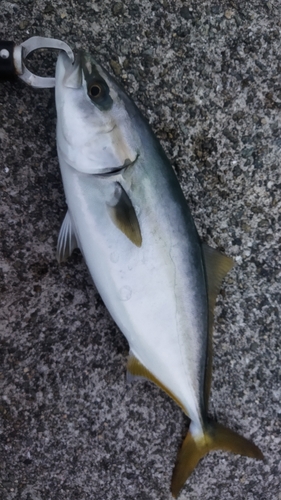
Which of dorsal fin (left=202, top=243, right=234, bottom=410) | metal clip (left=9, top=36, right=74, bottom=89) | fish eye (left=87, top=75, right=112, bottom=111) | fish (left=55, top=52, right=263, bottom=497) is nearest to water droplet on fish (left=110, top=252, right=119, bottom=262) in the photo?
fish (left=55, top=52, right=263, bottom=497)

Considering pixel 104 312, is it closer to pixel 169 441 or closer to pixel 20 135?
pixel 169 441

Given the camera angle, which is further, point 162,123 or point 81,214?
point 162,123

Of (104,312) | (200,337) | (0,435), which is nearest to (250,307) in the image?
(200,337)

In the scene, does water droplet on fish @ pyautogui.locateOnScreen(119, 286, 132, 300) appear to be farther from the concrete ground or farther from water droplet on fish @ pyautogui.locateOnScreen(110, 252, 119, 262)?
the concrete ground

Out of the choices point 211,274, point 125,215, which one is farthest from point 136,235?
point 211,274

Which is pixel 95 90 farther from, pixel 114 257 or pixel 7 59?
pixel 114 257

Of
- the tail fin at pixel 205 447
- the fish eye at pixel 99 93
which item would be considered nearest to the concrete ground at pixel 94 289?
the tail fin at pixel 205 447
